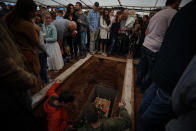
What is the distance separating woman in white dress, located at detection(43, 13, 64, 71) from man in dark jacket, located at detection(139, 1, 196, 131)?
256 cm

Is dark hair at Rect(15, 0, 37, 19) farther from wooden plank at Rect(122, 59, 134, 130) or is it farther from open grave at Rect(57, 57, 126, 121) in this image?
wooden plank at Rect(122, 59, 134, 130)

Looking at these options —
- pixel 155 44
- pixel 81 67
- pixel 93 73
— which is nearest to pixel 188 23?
pixel 155 44

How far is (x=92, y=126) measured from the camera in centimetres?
112

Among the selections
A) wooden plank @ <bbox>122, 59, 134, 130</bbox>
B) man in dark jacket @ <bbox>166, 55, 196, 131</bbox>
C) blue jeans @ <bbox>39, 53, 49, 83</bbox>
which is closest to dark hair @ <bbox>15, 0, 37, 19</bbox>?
blue jeans @ <bbox>39, 53, 49, 83</bbox>

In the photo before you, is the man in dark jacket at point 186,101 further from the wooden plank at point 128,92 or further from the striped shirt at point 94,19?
the striped shirt at point 94,19

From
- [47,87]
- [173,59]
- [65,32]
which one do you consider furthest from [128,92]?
[65,32]

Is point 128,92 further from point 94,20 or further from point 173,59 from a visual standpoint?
point 94,20

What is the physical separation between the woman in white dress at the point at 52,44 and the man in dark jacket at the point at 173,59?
2558 mm

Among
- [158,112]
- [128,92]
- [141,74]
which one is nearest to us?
[158,112]

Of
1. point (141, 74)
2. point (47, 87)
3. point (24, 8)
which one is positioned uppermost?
point (24, 8)

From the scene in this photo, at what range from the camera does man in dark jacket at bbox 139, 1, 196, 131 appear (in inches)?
24.9

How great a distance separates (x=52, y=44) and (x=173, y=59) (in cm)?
274

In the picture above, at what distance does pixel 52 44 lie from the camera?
8.11 feet

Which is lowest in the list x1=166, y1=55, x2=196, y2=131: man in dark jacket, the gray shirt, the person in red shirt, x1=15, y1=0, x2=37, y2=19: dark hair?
the person in red shirt
